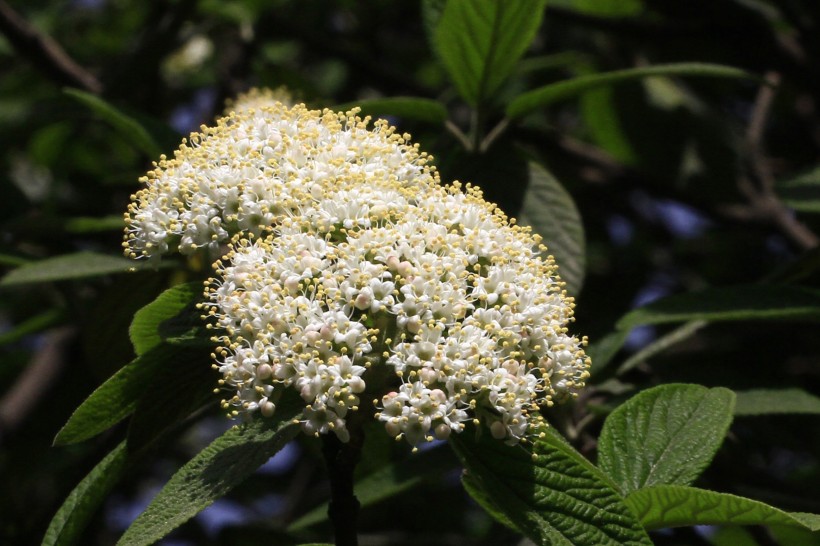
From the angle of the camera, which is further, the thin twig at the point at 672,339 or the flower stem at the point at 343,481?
the thin twig at the point at 672,339

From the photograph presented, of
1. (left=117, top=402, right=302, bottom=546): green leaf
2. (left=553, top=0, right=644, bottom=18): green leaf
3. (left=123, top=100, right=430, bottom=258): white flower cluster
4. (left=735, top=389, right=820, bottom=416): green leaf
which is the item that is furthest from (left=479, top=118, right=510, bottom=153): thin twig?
(left=553, top=0, right=644, bottom=18): green leaf

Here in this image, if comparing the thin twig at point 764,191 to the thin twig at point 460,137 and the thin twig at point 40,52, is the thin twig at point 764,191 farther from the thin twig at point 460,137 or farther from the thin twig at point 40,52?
the thin twig at point 40,52

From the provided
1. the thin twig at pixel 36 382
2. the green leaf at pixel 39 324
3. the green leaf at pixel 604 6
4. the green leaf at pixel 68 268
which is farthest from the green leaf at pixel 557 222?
the green leaf at pixel 604 6

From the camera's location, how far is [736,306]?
213 cm

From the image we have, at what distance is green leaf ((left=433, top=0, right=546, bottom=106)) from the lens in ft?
7.14

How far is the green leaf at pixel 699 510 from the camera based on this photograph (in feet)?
4.69

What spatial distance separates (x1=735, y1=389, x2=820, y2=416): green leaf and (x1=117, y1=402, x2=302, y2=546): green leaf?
40.1 inches

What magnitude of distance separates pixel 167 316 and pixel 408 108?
2.88ft

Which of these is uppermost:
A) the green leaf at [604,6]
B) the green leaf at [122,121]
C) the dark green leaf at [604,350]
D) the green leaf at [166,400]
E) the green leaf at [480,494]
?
the green leaf at [604,6]

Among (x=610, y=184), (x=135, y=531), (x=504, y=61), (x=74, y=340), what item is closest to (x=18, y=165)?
(x=74, y=340)

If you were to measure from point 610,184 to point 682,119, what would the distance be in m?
0.86

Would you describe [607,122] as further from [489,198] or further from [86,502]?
[86,502]

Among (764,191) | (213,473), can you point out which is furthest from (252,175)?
(764,191)

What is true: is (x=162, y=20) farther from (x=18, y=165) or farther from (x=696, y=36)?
(x=18, y=165)
